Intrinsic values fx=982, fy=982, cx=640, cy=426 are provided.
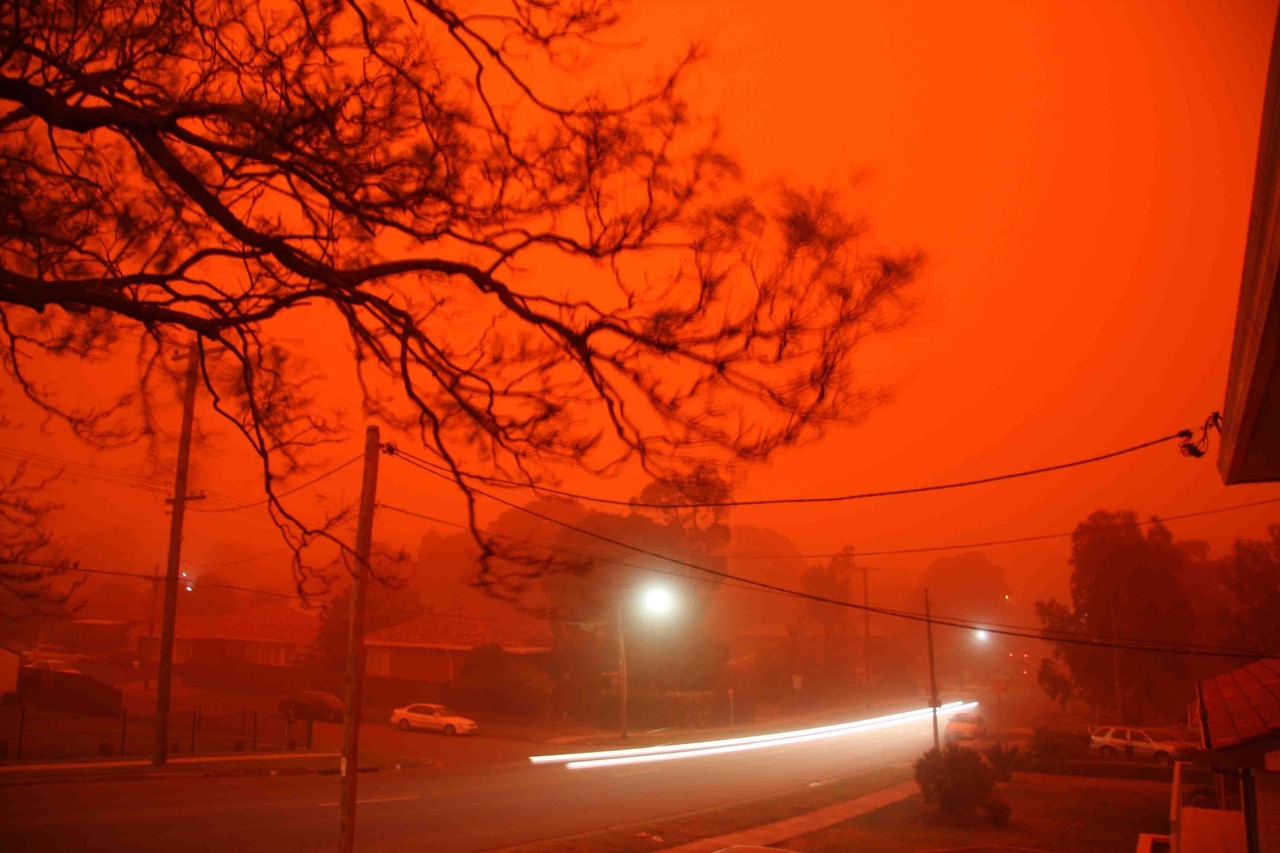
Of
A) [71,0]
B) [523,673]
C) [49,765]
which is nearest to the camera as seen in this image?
[71,0]

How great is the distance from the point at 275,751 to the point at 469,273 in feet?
90.4

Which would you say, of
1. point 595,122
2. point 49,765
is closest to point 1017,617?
point 49,765

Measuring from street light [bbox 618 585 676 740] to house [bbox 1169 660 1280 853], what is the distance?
84.3ft

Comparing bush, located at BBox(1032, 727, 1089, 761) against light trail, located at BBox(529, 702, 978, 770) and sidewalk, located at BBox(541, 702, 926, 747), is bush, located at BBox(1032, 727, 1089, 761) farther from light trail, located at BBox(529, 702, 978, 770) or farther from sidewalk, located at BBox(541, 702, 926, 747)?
sidewalk, located at BBox(541, 702, 926, 747)

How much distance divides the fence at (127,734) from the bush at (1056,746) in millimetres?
24761

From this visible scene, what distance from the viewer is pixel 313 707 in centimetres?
3928

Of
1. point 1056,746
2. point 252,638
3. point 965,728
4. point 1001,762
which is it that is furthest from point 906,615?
point 252,638

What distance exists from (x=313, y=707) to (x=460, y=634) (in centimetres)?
1074

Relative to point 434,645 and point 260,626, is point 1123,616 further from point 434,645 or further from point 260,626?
point 260,626

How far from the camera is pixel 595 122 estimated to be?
6.14 metres

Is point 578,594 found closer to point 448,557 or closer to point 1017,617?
point 448,557

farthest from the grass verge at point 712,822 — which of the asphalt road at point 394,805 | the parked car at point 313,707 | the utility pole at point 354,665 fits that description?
the parked car at point 313,707

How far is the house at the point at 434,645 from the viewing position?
1890 inches

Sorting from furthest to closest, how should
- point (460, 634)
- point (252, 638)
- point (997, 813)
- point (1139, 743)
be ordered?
point (252, 638)
point (460, 634)
point (1139, 743)
point (997, 813)
